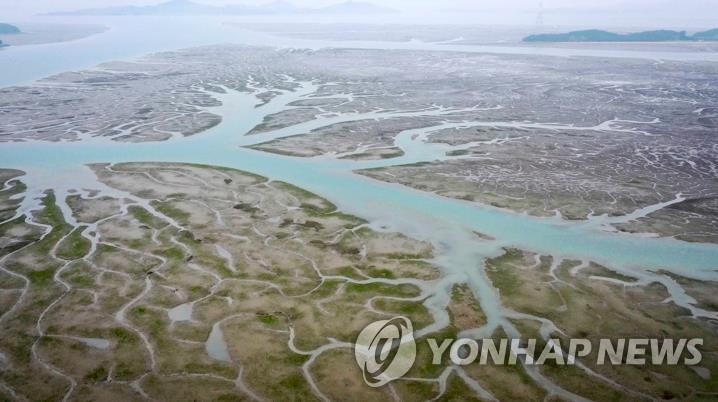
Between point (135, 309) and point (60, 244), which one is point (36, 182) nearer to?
point (60, 244)

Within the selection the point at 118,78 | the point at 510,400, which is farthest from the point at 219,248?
the point at 118,78

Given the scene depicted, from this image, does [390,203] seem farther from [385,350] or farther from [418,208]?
[385,350]

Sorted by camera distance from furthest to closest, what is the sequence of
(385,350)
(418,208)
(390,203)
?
(390,203) → (418,208) → (385,350)

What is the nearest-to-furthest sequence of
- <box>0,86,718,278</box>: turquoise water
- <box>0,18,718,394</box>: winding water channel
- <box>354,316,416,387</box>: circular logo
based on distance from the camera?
<box>354,316,416,387</box>: circular logo
<box>0,18,718,394</box>: winding water channel
<box>0,86,718,278</box>: turquoise water

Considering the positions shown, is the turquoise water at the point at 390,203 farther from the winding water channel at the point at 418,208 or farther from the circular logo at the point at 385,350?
the circular logo at the point at 385,350

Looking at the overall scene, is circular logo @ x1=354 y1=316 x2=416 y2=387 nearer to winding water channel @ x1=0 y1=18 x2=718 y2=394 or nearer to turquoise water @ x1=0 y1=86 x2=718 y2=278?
winding water channel @ x1=0 y1=18 x2=718 y2=394

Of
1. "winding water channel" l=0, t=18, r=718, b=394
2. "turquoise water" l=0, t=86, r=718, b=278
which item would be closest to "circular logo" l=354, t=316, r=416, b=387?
"winding water channel" l=0, t=18, r=718, b=394

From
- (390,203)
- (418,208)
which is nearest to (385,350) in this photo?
(418,208)

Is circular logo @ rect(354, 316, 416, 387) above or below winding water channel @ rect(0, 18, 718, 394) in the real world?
below
